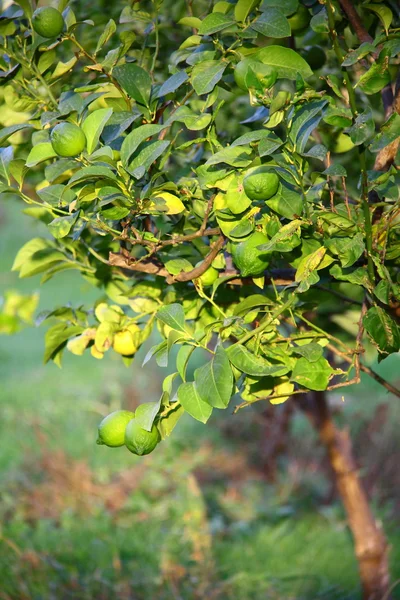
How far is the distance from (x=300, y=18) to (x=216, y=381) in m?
0.39

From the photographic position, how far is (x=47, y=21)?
63 centimetres

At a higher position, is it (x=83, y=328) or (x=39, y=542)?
(x=83, y=328)

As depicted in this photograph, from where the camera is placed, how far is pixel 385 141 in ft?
1.86

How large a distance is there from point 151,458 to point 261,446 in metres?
0.41

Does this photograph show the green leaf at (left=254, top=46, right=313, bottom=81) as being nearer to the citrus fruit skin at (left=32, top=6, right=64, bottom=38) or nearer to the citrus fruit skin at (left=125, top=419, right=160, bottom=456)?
the citrus fruit skin at (left=32, top=6, right=64, bottom=38)

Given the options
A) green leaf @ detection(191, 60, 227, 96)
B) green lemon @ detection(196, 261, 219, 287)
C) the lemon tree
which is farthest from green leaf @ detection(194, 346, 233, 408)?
green leaf @ detection(191, 60, 227, 96)

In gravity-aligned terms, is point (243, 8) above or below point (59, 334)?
above

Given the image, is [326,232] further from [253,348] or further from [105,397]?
[105,397]

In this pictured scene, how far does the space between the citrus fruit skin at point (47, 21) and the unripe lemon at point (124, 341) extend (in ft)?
0.95

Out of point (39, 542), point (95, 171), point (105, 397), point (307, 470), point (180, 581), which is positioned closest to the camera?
point (95, 171)

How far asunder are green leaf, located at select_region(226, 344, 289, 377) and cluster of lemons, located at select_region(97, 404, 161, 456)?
0.09 m

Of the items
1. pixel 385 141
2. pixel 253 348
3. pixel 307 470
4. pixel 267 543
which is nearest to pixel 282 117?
pixel 385 141

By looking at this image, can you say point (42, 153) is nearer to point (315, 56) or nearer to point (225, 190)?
point (225, 190)

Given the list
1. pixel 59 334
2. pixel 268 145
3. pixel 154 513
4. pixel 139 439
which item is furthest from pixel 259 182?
pixel 154 513
